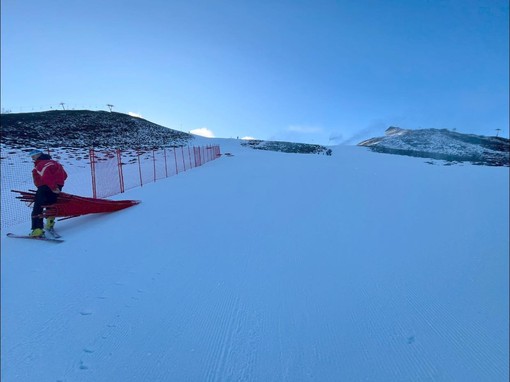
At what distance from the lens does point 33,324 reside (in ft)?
9.35

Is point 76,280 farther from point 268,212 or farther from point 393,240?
point 393,240

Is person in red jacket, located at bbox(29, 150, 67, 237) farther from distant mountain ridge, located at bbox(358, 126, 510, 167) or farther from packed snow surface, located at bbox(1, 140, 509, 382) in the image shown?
distant mountain ridge, located at bbox(358, 126, 510, 167)

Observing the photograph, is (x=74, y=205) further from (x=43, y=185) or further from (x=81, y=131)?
(x=81, y=131)

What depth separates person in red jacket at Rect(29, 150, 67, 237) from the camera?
516 centimetres

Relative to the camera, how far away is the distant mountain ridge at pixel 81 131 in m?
29.2

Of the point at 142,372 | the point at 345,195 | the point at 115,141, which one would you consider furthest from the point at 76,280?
the point at 115,141

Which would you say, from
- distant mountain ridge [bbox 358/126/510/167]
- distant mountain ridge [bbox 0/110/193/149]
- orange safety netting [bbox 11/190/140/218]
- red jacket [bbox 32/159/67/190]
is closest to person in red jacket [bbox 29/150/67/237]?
red jacket [bbox 32/159/67/190]

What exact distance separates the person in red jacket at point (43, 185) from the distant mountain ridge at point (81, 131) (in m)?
24.3

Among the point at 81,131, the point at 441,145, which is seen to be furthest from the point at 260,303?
the point at 441,145

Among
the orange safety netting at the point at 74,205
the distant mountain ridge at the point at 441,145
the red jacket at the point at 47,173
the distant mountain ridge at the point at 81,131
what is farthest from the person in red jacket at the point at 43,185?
the distant mountain ridge at the point at 441,145

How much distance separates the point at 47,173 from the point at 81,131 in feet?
129

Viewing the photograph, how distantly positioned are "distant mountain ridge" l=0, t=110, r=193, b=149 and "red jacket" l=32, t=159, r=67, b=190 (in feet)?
79.8

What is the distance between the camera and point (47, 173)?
17.1 feet

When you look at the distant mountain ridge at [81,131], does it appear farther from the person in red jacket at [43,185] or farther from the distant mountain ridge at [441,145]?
the distant mountain ridge at [441,145]
